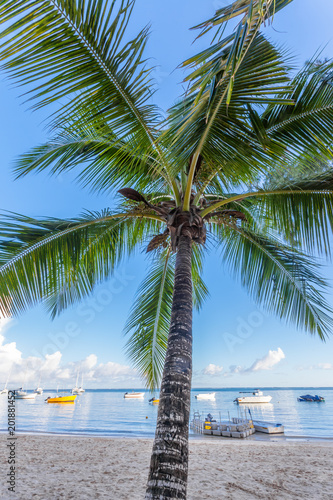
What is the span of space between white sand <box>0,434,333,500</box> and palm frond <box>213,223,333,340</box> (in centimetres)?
321

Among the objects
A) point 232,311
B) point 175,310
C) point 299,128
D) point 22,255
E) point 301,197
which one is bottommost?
point 175,310

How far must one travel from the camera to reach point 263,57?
270 cm

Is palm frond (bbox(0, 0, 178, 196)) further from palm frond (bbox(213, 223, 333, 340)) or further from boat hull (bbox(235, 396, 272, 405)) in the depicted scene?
boat hull (bbox(235, 396, 272, 405))

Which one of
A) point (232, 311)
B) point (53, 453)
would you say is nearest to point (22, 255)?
point (53, 453)

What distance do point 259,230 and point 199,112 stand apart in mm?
3262

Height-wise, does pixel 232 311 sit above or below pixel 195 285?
above

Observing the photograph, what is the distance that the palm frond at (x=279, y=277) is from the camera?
5.02 meters

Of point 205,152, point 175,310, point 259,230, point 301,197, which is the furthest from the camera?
point 259,230

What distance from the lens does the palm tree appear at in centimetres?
241

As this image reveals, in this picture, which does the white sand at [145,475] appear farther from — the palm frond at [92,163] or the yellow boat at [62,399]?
the yellow boat at [62,399]

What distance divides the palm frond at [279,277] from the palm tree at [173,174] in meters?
0.02

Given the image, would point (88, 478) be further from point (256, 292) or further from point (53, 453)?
point (256, 292)

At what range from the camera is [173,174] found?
3543mm

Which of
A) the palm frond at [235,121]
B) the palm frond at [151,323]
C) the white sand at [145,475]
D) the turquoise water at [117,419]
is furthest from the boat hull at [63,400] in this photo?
the palm frond at [235,121]
